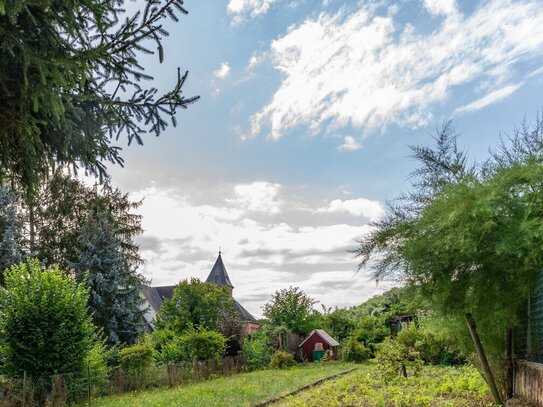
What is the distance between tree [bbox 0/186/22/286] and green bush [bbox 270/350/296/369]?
12177mm

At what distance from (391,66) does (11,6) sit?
5.75 meters

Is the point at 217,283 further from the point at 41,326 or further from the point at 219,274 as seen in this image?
the point at 41,326

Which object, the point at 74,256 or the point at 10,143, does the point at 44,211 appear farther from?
the point at 10,143

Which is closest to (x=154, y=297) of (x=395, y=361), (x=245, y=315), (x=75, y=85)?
(x=245, y=315)

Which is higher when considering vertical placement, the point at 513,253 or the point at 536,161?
the point at 536,161

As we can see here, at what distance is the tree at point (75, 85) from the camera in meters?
4.36

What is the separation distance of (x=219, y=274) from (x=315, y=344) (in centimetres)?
1746

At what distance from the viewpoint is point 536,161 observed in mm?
6215

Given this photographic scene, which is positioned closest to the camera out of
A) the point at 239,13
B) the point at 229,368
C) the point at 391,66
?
the point at 239,13

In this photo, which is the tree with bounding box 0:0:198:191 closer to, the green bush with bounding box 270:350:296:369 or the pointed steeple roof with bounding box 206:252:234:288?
the green bush with bounding box 270:350:296:369

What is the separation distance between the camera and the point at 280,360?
23.0m

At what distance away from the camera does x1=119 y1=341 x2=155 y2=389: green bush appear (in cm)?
1577

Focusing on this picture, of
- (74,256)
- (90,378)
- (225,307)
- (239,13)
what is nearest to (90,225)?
(74,256)

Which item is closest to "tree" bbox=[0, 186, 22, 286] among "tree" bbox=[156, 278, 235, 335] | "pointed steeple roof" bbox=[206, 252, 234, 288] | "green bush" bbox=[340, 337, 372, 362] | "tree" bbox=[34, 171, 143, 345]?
"tree" bbox=[34, 171, 143, 345]
